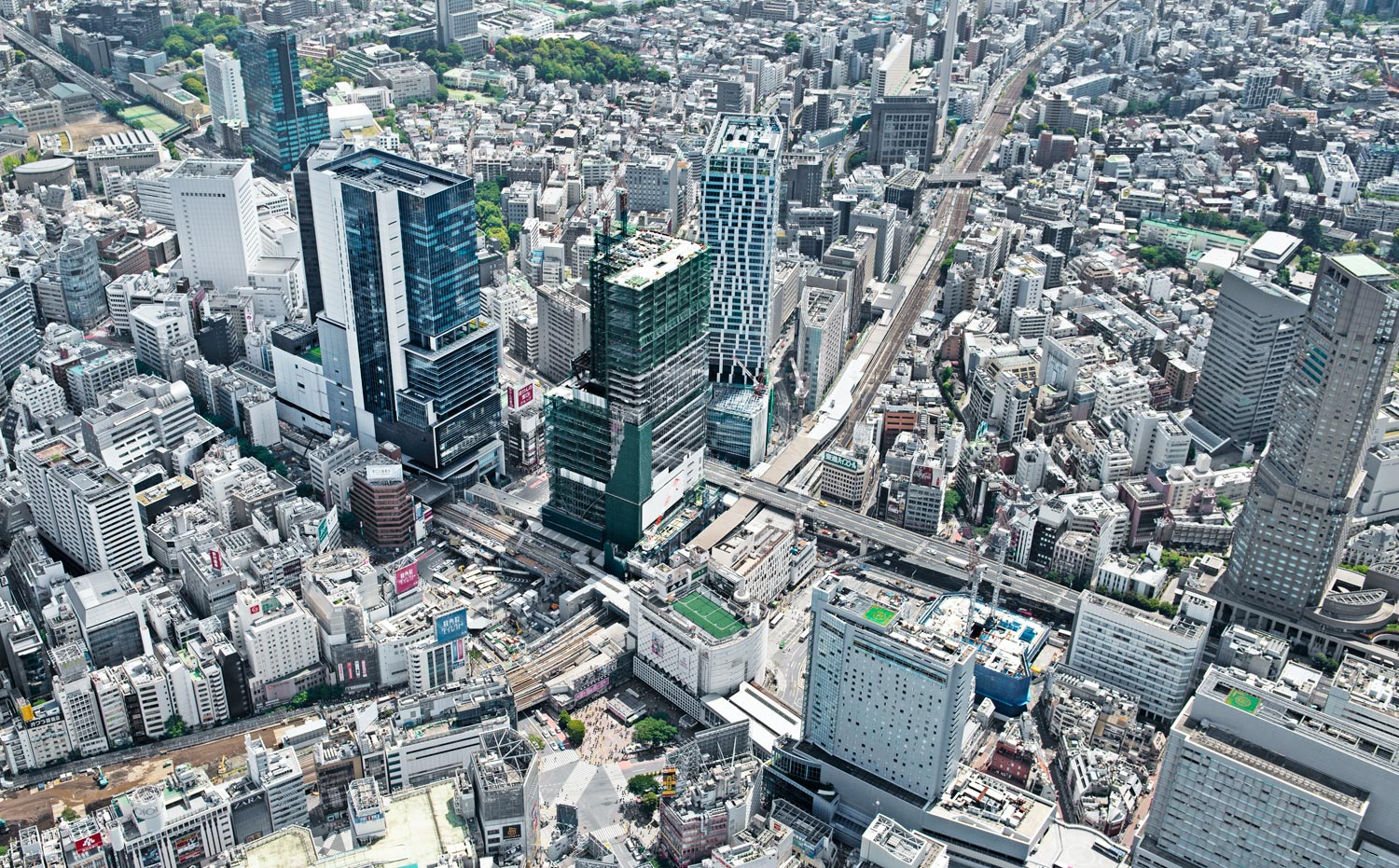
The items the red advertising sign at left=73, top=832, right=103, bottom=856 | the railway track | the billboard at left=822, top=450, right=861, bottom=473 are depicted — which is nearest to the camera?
the red advertising sign at left=73, top=832, right=103, bottom=856

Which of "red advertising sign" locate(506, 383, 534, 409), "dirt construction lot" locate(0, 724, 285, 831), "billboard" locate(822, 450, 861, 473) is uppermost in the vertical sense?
Result: "red advertising sign" locate(506, 383, 534, 409)

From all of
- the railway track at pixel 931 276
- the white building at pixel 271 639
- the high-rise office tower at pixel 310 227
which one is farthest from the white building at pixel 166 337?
the railway track at pixel 931 276

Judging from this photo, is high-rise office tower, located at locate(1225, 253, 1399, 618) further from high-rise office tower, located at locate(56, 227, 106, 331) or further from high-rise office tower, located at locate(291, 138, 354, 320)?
high-rise office tower, located at locate(56, 227, 106, 331)

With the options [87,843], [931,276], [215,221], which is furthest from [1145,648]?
[215,221]

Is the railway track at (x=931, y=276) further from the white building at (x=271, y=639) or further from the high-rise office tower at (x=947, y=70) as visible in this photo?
the white building at (x=271, y=639)

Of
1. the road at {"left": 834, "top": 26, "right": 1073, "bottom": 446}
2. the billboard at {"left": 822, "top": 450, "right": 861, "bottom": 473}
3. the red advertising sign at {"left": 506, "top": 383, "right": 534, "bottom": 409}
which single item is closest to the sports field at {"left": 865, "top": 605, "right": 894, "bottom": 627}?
the billboard at {"left": 822, "top": 450, "right": 861, "bottom": 473}

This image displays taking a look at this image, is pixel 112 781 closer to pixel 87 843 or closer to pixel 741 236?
pixel 87 843

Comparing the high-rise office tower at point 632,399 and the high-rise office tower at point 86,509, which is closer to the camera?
the high-rise office tower at point 632,399
